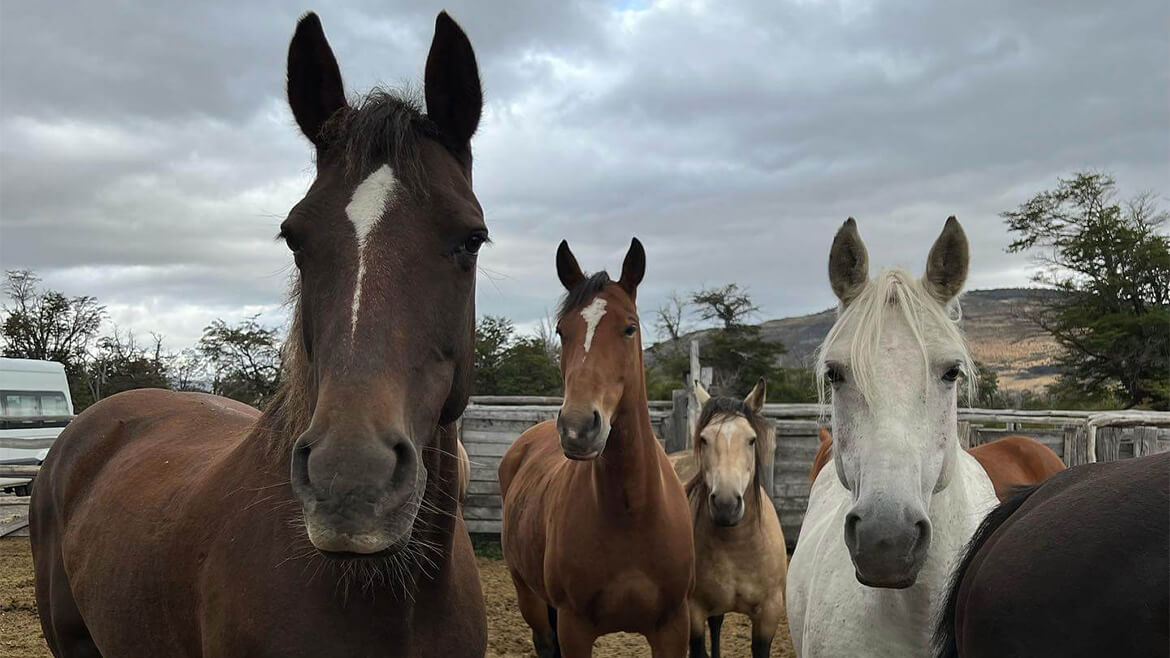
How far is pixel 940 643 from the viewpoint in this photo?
1.94 m

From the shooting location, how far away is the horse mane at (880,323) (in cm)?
232

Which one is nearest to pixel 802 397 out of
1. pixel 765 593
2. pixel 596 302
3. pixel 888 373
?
pixel 765 593

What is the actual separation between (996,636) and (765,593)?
3.90 metres

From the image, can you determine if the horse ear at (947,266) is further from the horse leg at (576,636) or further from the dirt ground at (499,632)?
the dirt ground at (499,632)

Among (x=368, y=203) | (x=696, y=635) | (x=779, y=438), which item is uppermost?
(x=368, y=203)

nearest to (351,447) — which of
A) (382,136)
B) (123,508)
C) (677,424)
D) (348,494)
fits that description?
(348,494)

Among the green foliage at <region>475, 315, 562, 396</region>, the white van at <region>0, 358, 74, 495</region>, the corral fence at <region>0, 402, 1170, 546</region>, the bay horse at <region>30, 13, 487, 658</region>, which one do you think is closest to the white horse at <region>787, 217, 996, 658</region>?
the bay horse at <region>30, 13, 487, 658</region>

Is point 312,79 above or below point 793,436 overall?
above

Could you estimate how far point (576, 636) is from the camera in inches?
163

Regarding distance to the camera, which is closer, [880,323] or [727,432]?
[880,323]

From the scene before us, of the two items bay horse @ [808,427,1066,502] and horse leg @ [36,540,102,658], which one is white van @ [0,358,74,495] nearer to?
horse leg @ [36,540,102,658]

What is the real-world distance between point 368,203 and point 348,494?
68cm

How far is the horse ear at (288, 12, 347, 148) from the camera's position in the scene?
192cm

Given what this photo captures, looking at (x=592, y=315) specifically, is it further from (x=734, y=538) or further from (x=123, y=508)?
(x=123, y=508)
